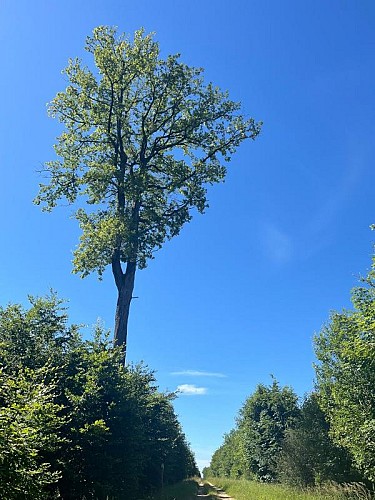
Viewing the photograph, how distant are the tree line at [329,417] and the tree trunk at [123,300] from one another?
840 centimetres

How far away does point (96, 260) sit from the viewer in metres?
18.4

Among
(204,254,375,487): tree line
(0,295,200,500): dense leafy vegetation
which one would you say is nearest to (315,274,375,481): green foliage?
(204,254,375,487): tree line

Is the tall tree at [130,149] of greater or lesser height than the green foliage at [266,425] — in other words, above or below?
above

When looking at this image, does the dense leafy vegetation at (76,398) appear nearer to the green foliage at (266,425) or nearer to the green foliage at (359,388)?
the green foliage at (359,388)

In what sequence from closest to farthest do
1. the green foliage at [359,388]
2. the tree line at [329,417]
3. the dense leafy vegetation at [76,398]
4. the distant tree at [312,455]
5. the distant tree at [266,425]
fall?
the dense leafy vegetation at [76,398] < the green foliage at [359,388] < the tree line at [329,417] < the distant tree at [312,455] < the distant tree at [266,425]

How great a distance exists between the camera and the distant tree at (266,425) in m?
33.2

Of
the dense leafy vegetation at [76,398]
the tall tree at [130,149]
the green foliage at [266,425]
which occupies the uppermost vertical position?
the tall tree at [130,149]

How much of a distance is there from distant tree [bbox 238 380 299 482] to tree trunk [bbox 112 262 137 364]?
19586 millimetres

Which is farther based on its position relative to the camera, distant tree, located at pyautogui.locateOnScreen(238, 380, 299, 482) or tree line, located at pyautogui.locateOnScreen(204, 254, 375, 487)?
distant tree, located at pyautogui.locateOnScreen(238, 380, 299, 482)

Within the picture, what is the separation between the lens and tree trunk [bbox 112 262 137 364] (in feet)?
56.7

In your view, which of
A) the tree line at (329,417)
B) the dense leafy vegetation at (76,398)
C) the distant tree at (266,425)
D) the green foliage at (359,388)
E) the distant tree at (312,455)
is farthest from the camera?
the distant tree at (266,425)

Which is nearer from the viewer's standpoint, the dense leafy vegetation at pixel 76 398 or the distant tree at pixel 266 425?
the dense leafy vegetation at pixel 76 398

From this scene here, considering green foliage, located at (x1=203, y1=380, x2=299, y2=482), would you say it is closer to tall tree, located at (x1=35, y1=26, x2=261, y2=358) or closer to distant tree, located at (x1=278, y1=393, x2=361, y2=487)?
distant tree, located at (x1=278, y1=393, x2=361, y2=487)

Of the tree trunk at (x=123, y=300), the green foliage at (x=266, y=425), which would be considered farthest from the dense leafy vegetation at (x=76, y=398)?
the green foliage at (x=266, y=425)
